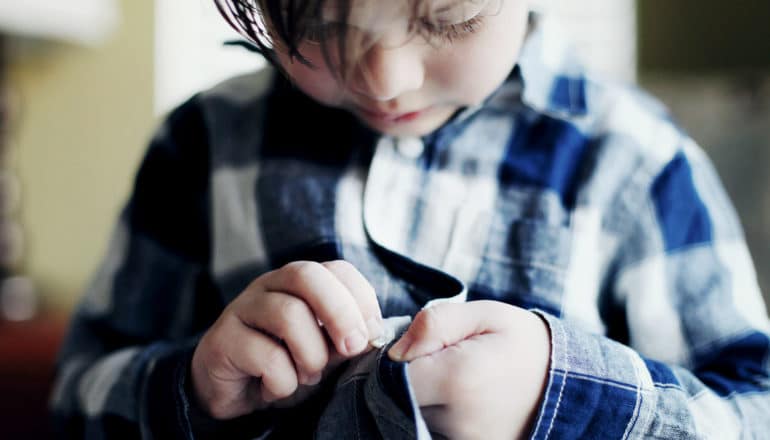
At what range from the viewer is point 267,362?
39cm

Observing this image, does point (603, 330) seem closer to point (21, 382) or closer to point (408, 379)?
point (408, 379)

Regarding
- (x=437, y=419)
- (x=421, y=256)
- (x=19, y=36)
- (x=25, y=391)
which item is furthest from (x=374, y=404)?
(x=19, y=36)

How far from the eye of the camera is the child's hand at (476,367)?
36cm

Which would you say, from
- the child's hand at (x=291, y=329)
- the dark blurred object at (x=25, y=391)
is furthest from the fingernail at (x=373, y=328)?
the dark blurred object at (x=25, y=391)

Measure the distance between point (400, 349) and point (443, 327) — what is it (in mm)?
24

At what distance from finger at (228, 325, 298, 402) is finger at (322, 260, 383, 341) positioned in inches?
1.9

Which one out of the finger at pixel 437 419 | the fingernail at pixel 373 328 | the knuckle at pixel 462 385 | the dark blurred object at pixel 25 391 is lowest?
the dark blurred object at pixel 25 391

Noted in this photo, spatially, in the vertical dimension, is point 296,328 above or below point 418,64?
below

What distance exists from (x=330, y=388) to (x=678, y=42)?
769mm

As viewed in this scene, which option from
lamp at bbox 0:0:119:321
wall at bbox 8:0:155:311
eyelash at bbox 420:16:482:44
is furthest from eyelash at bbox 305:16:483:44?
wall at bbox 8:0:155:311

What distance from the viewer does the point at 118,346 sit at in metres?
0.62

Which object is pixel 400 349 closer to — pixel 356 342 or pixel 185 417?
pixel 356 342

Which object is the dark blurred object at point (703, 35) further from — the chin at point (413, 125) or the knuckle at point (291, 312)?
the knuckle at point (291, 312)

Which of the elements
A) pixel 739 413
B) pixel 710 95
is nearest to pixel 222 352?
pixel 739 413
